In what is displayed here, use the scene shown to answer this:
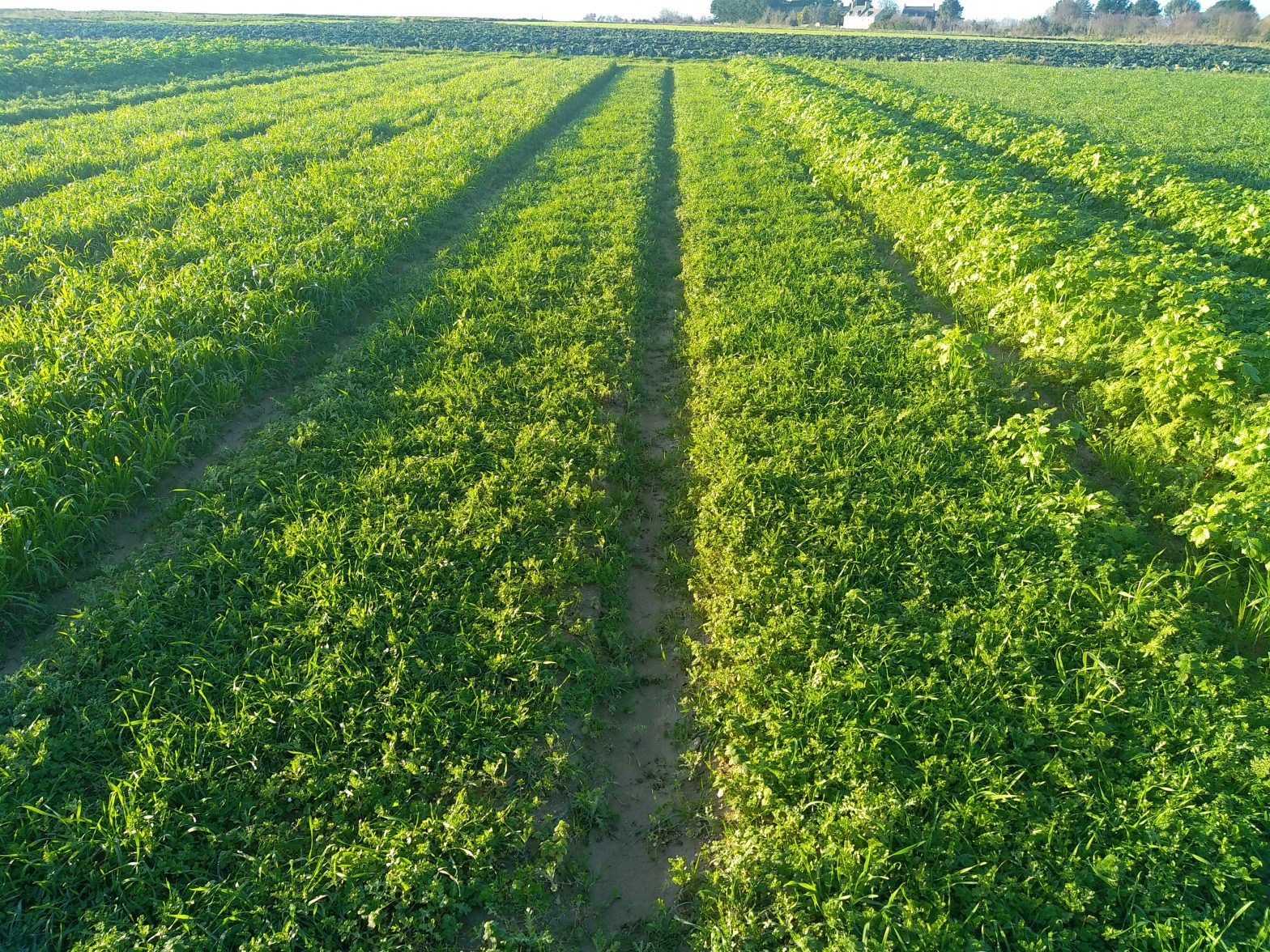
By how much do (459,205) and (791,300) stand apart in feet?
22.4

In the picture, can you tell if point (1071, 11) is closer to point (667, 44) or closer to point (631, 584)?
point (667, 44)

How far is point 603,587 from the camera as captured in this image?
459cm

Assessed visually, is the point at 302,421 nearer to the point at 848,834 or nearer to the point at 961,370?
the point at 848,834

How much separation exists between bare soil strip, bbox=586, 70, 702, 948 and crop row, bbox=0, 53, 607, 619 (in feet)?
13.1

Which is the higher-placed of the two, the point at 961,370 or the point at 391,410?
the point at 961,370

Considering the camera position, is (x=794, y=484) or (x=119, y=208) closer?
(x=794, y=484)

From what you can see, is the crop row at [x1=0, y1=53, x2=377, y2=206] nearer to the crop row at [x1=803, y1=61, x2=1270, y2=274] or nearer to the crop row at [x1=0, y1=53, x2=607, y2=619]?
the crop row at [x1=0, y1=53, x2=607, y2=619]

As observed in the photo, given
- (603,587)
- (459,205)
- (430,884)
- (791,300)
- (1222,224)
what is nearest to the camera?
(430,884)

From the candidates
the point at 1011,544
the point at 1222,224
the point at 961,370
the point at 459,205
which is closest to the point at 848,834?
the point at 1011,544

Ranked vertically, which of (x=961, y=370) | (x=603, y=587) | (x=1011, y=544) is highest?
(x=961, y=370)

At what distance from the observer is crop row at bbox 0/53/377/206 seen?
37.3 feet

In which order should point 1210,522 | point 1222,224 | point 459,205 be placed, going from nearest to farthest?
point 1210,522 → point 1222,224 → point 459,205

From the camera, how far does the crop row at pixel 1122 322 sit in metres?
5.12

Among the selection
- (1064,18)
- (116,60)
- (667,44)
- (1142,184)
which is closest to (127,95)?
(116,60)
